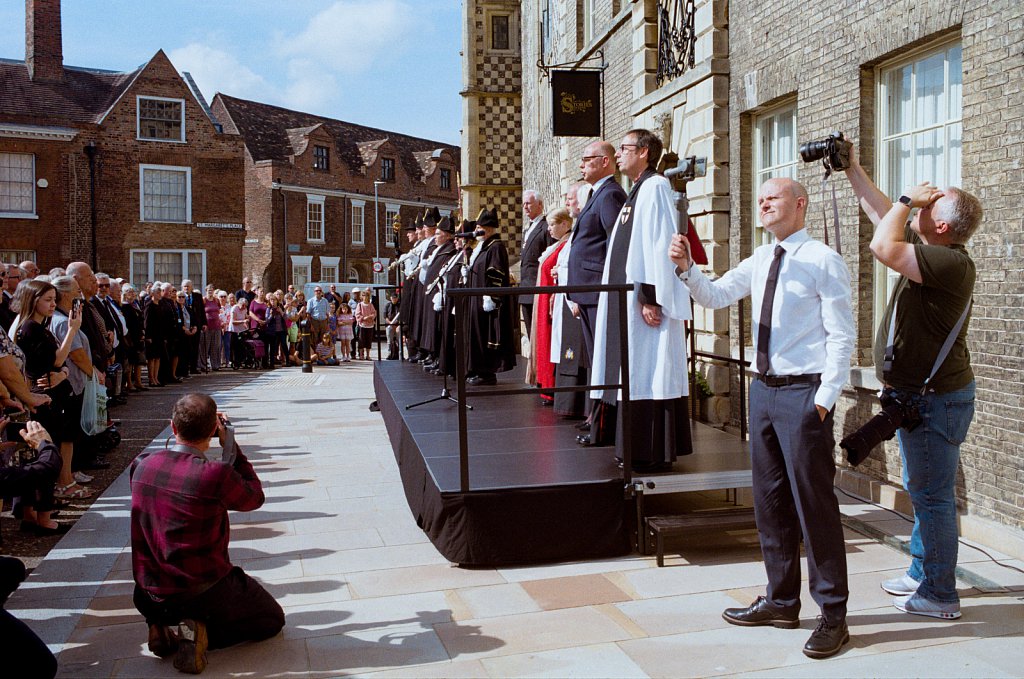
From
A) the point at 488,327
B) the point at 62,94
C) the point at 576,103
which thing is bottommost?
the point at 488,327

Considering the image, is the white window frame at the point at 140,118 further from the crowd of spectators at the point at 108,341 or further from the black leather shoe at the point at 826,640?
the black leather shoe at the point at 826,640

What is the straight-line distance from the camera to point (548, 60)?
17609mm

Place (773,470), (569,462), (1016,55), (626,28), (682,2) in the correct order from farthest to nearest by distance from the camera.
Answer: (626,28) → (682,2) → (569,462) → (1016,55) → (773,470)

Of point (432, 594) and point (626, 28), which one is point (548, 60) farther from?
point (432, 594)

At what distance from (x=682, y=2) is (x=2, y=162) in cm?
2629

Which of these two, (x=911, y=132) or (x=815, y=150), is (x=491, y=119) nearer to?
(x=911, y=132)

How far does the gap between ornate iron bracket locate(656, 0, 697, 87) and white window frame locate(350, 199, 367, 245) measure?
35.1m

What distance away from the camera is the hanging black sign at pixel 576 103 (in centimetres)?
1316

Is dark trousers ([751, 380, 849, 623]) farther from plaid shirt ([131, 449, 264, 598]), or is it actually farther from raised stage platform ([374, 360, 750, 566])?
plaid shirt ([131, 449, 264, 598])

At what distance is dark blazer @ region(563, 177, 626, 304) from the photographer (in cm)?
650

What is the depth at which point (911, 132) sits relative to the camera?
22.2 ft

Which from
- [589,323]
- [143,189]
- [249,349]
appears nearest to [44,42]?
[143,189]

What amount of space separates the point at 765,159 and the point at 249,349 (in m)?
15.3

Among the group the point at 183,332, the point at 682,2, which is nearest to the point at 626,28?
the point at 682,2
